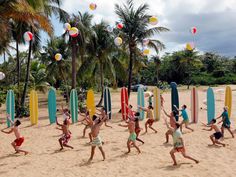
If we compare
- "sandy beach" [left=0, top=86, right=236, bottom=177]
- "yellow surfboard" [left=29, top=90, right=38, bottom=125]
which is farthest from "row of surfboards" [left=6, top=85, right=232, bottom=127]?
"sandy beach" [left=0, top=86, right=236, bottom=177]

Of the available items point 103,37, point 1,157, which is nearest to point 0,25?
point 1,157

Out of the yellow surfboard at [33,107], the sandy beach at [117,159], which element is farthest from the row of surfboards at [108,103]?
the sandy beach at [117,159]

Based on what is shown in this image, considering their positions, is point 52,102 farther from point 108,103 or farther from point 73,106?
point 108,103

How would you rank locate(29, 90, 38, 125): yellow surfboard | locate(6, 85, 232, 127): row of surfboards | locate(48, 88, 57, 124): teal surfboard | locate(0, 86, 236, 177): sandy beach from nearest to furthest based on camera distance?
locate(0, 86, 236, 177): sandy beach < locate(6, 85, 232, 127): row of surfboards < locate(48, 88, 57, 124): teal surfboard < locate(29, 90, 38, 125): yellow surfboard

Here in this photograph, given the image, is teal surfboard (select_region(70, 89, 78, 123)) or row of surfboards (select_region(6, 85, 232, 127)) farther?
teal surfboard (select_region(70, 89, 78, 123))

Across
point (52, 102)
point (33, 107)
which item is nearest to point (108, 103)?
point (52, 102)

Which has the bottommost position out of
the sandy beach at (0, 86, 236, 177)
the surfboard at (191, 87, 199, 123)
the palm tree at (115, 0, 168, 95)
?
the sandy beach at (0, 86, 236, 177)

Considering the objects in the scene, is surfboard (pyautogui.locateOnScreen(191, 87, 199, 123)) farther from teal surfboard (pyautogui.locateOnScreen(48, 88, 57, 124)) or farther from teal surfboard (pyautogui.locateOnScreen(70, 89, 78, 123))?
teal surfboard (pyautogui.locateOnScreen(48, 88, 57, 124))

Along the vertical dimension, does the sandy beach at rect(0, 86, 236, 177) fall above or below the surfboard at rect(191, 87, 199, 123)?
below

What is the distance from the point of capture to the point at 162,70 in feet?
198

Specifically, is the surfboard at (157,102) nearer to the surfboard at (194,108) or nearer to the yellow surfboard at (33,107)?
the surfboard at (194,108)

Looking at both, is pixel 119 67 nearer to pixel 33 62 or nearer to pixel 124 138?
pixel 124 138

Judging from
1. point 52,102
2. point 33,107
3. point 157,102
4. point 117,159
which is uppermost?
point 52,102

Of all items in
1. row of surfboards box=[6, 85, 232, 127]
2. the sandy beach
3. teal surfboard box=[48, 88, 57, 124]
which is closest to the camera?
the sandy beach
